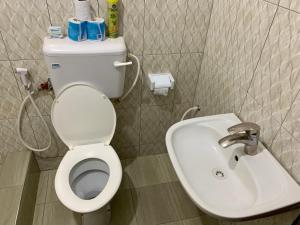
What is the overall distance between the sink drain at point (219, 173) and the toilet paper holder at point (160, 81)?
0.59m

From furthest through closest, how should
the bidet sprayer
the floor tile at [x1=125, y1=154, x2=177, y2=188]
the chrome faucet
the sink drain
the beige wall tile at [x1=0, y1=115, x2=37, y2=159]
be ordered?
the floor tile at [x1=125, y1=154, x2=177, y2=188] < the beige wall tile at [x1=0, y1=115, x2=37, y2=159] < the bidet sprayer < the sink drain < the chrome faucet

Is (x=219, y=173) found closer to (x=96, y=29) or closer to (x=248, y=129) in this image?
(x=248, y=129)

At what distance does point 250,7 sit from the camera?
3.47 ft

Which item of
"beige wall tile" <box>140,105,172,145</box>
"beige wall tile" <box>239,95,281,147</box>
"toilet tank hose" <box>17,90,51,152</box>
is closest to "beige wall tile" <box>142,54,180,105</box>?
"beige wall tile" <box>140,105,172,145</box>

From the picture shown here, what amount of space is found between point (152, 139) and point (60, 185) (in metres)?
0.82

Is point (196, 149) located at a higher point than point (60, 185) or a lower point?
higher

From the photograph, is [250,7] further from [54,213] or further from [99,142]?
[54,213]

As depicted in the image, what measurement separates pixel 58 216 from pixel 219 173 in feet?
3.56

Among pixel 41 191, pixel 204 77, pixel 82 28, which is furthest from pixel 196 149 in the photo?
pixel 41 191

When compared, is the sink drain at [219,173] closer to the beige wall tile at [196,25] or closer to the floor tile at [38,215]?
the beige wall tile at [196,25]

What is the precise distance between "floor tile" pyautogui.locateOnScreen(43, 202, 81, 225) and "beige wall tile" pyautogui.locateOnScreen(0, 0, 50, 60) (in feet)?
3.21

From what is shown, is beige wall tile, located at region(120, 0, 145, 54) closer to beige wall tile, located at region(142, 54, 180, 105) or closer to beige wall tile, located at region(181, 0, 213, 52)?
beige wall tile, located at region(142, 54, 180, 105)

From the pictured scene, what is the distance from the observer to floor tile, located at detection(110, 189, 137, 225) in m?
1.58

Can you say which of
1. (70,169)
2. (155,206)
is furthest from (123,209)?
(70,169)
